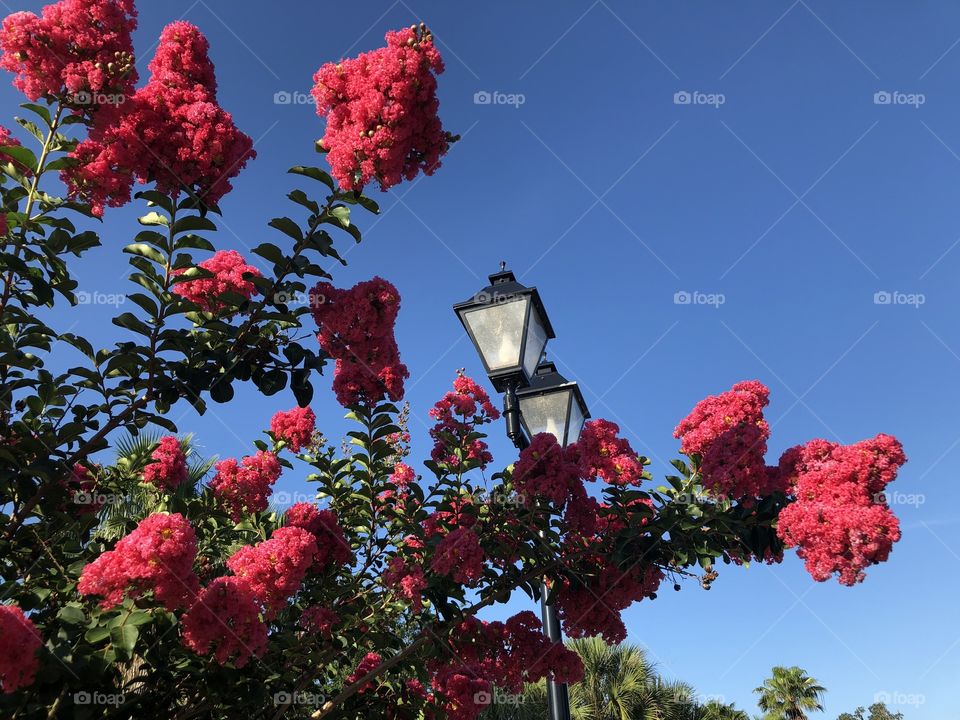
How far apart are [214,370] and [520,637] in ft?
8.53

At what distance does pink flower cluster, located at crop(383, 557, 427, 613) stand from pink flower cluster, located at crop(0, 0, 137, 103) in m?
2.75

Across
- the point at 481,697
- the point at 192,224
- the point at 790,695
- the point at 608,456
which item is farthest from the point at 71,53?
the point at 790,695

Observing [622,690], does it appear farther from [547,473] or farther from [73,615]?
[73,615]

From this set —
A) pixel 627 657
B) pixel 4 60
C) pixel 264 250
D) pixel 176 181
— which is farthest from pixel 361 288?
pixel 627 657

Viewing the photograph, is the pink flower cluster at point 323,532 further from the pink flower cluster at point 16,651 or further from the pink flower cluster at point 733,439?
the pink flower cluster at point 733,439

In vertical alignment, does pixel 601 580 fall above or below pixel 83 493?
above

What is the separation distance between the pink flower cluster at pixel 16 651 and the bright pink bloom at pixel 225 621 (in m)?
0.54

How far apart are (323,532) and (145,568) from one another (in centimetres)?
170

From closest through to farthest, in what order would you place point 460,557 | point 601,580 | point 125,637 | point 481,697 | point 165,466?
point 125,637 < point 460,557 < point 601,580 < point 165,466 < point 481,697

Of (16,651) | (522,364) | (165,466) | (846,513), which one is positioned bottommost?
(16,651)

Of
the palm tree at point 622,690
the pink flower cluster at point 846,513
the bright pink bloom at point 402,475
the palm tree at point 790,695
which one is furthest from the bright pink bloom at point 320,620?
the palm tree at point 790,695

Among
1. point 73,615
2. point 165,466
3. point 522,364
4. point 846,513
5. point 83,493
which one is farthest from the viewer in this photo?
point 522,364

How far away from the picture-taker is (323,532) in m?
4.39

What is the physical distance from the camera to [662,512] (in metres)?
3.97
